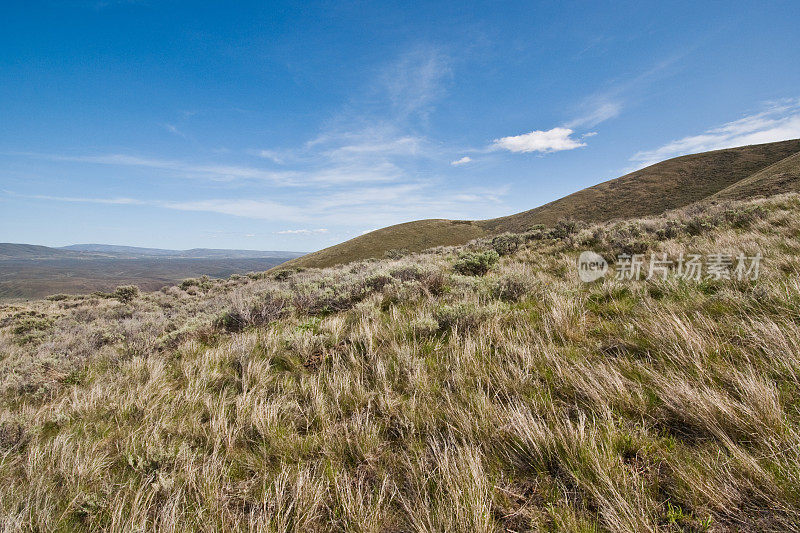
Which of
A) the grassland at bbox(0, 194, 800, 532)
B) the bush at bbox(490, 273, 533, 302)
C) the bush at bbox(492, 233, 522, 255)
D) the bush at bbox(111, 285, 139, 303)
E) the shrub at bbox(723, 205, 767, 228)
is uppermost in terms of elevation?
the shrub at bbox(723, 205, 767, 228)

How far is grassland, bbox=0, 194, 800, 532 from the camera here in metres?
1.54

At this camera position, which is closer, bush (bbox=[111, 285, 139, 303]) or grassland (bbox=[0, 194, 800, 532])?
grassland (bbox=[0, 194, 800, 532])

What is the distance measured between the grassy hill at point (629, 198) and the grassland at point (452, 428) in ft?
198

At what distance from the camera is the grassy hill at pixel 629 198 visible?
192 feet

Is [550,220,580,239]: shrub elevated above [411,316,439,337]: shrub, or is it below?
above

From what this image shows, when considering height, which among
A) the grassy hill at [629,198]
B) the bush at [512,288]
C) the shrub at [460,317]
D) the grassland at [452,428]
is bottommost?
the grassland at [452,428]

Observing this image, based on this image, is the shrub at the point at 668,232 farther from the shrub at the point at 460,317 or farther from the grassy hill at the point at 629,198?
the grassy hill at the point at 629,198

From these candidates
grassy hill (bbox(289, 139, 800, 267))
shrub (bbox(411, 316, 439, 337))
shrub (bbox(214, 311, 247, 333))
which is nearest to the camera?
shrub (bbox(411, 316, 439, 337))

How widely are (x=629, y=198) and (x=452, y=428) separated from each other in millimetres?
81035

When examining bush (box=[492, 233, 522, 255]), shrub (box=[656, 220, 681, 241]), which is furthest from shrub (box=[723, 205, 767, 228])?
bush (box=[492, 233, 522, 255])

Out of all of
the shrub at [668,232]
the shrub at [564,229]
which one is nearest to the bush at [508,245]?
the shrub at [564,229]

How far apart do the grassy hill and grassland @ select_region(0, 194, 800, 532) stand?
2371 inches

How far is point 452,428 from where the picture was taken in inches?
83.4

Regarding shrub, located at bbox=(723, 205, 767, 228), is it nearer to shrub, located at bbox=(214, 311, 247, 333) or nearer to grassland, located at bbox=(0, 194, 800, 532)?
grassland, located at bbox=(0, 194, 800, 532)
